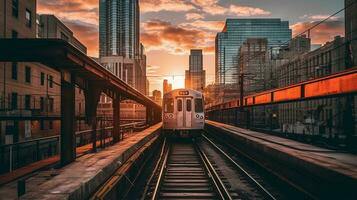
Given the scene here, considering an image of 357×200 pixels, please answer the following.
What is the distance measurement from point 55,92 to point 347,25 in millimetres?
50812

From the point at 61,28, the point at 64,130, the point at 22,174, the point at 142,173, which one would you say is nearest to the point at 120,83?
the point at 142,173

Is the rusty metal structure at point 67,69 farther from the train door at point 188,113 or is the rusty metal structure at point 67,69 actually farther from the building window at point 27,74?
the building window at point 27,74

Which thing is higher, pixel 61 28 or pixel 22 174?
pixel 61 28

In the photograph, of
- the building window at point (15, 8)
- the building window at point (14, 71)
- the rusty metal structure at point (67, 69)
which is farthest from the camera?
the building window at point (15, 8)

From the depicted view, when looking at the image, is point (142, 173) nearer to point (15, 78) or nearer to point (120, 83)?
point (120, 83)

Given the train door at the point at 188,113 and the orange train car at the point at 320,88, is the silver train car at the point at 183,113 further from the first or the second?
the orange train car at the point at 320,88

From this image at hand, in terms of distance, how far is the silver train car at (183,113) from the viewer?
77.1ft

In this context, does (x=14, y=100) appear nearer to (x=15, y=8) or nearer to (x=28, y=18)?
(x=15, y=8)

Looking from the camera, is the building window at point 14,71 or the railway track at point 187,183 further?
the building window at point 14,71

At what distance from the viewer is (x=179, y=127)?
23.5 metres

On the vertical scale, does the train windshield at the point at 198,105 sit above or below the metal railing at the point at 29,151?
above

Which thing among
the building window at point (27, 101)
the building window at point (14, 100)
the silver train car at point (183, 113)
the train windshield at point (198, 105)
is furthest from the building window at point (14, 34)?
the train windshield at point (198, 105)

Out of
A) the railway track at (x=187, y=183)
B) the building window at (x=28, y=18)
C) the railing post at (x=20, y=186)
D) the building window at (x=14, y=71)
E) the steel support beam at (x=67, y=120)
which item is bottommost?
the railway track at (x=187, y=183)

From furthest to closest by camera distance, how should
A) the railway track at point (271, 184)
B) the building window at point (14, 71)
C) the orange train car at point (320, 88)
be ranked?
the building window at point (14, 71)
the orange train car at point (320, 88)
the railway track at point (271, 184)
